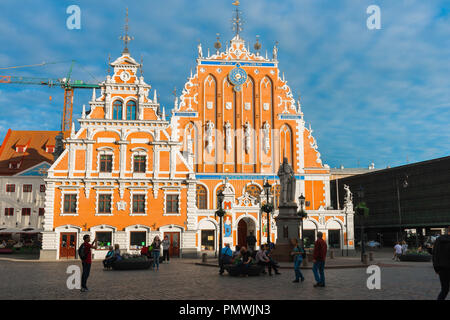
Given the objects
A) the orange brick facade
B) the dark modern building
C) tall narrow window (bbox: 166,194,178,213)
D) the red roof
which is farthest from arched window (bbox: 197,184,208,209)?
the red roof

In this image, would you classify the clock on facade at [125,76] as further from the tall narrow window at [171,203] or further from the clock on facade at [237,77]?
the clock on facade at [237,77]

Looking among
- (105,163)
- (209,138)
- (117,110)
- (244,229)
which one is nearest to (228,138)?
(209,138)

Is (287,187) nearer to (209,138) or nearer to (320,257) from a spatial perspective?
(320,257)

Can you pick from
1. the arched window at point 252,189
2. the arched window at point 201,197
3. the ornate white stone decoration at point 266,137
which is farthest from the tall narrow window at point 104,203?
the ornate white stone decoration at point 266,137

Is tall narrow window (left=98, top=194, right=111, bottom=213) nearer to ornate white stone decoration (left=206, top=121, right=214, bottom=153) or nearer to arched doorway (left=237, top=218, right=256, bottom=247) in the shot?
arched doorway (left=237, top=218, right=256, bottom=247)

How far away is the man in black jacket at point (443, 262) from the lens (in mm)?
9969

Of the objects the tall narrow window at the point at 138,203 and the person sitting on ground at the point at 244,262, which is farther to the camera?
the tall narrow window at the point at 138,203

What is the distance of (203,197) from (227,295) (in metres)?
33.2

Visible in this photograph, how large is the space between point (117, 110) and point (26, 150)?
32.7m

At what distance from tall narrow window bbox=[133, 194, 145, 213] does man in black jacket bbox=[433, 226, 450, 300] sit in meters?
28.7

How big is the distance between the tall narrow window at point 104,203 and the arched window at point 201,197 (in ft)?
37.1
